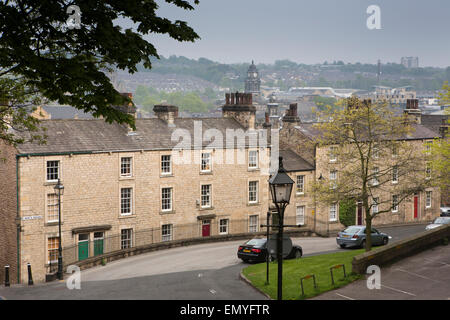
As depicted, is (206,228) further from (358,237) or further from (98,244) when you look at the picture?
(358,237)

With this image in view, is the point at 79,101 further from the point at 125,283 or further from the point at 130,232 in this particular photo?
the point at 130,232

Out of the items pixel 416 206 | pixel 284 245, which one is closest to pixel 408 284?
pixel 284 245

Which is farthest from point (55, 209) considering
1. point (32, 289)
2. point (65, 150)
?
point (32, 289)

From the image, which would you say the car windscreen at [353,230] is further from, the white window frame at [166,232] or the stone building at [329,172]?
the white window frame at [166,232]

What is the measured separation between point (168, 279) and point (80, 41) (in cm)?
2018

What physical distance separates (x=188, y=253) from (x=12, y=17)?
3067 cm

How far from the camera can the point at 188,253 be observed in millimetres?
42312

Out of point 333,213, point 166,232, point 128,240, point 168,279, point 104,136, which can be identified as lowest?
point 168,279

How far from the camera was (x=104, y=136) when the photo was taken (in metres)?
44.1

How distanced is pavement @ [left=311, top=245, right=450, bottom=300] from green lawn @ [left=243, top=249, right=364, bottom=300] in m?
0.93

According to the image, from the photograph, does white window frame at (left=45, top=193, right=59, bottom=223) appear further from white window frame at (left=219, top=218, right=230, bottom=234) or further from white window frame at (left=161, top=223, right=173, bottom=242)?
white window frame at (left=219, top=218, right=230, bottom=234)

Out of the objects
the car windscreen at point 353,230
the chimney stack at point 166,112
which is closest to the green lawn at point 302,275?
the car windscreen at point 353,230

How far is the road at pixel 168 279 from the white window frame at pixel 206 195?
12.7ft

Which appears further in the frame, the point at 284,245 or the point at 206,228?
the point at 206,228
